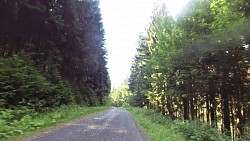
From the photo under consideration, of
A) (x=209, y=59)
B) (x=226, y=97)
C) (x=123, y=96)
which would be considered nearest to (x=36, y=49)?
(x=209, y=59)

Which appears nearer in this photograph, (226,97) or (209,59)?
(209,59)

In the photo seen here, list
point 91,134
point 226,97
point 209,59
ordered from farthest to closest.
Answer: point 226,97, point 209,59, point 91,134

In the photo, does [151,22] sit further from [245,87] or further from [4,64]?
[4,64]

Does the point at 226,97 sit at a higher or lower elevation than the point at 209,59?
lower

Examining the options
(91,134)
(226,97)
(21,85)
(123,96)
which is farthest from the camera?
(123,96)

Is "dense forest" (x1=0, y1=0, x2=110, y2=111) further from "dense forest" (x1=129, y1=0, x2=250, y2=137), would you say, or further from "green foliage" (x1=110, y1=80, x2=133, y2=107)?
"green foliage" (x1=110, y1=80, x2=133, y2=107)

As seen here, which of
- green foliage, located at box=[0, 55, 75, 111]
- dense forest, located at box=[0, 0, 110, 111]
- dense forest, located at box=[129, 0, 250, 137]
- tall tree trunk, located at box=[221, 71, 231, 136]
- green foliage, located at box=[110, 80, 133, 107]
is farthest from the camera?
green foliage, located at box=[110, 80, 133, 107]

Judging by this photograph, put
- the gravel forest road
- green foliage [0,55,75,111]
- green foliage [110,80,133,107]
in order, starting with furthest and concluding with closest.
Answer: green foliage [110,80,133,107] < green foliage [0,55,75,111] < the gravel forest road

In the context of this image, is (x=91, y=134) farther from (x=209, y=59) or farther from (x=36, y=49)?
(x=36, y=49)

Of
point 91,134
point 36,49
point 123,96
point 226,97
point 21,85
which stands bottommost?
point 91,134

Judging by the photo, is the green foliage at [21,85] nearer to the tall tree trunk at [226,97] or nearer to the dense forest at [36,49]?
the dense forest at [36,49]

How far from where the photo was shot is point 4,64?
1436 cm

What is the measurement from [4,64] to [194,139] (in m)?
11.0

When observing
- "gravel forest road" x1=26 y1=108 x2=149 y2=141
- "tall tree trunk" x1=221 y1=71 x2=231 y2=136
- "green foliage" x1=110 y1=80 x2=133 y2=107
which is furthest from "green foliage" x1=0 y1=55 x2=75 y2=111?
"green foliage" x1=110 y1=80 x2=133 y2=107
